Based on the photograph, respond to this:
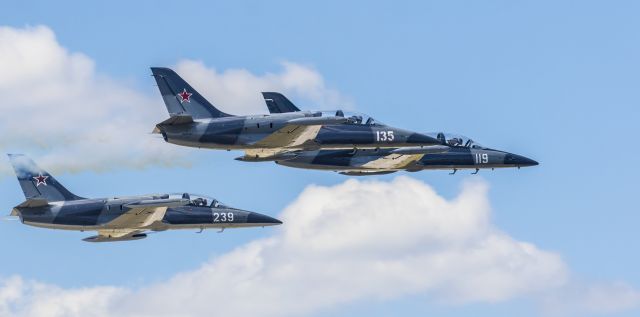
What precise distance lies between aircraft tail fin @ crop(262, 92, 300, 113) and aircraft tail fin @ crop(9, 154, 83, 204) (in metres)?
14.3

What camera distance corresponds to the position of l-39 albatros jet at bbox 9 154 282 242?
103 metres

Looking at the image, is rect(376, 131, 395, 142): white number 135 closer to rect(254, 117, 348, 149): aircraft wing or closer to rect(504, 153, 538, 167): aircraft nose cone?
rect(254, 117, 348, 149): aircraft wing

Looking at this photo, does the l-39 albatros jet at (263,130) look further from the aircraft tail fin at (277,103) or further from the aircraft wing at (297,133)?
the aircraft tail fin at (277,103)

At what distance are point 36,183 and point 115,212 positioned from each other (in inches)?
281

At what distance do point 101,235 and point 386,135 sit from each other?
71.6ft

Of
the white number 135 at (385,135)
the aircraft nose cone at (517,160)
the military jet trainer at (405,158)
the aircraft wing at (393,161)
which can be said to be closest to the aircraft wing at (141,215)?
the military jet trainer at (405,158)

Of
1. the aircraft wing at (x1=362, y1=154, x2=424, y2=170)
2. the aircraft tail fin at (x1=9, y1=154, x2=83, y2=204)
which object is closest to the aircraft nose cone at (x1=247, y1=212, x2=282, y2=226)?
the aircraft wing at (x1=362, y1=154, x2=424, y2=170)

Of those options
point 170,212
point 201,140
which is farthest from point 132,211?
point 201,140

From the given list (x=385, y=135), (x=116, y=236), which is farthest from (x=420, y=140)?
(x=116, y=236)

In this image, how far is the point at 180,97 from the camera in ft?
329

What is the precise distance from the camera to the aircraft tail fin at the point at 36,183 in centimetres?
10694

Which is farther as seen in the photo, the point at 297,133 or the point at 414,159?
the point at 414,159

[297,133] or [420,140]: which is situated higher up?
[420,140]

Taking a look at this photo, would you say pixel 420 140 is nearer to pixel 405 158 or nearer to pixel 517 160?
pixel 405 158
